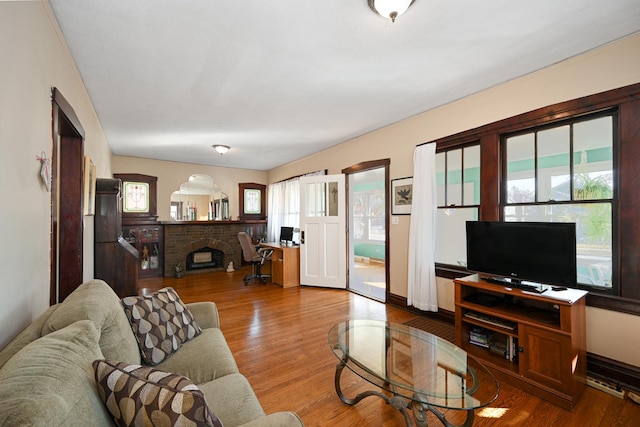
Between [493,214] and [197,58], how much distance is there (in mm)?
3131

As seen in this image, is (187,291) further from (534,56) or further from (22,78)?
(534,56)

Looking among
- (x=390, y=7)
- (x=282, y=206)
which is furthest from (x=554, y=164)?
(x=282, y=206)

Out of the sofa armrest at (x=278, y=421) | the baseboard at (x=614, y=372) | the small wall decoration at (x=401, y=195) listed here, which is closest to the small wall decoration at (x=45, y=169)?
the sofa armrest at (x=278, y=421)

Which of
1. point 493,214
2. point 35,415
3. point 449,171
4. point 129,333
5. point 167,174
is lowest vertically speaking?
point 129,333

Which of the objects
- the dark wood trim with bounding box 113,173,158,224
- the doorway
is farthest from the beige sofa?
the dark wood trim with bounding box 113,173,158,224

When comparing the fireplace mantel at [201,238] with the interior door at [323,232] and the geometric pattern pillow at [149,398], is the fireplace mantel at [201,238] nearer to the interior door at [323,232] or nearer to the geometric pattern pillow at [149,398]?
the interior door at [323,232]

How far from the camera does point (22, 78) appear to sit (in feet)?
4.27

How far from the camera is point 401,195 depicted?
3723mm

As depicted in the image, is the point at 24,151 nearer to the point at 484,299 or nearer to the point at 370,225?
the point at 484,299

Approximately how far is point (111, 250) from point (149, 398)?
9.32ft

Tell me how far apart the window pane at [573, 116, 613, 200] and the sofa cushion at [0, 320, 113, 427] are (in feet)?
10.9

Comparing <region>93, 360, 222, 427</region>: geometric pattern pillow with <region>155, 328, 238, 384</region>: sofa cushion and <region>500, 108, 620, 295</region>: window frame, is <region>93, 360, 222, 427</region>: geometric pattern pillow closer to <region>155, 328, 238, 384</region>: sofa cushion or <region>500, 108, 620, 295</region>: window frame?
<region>155, 328, 238, 384</region>: sofa cushion

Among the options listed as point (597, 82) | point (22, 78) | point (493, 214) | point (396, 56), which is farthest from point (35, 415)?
point (597, 82)

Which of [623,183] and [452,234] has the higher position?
[623,183]
